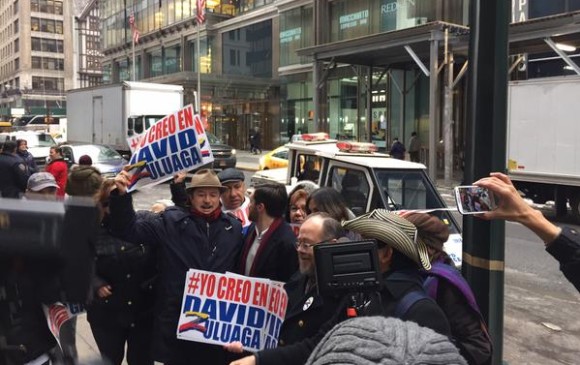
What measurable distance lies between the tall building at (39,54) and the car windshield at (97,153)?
301ft

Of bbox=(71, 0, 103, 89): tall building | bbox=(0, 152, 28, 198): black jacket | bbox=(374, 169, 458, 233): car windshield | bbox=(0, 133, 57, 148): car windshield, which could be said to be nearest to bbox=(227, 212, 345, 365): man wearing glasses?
bbox=(374, 169, 458, 233): car windshield

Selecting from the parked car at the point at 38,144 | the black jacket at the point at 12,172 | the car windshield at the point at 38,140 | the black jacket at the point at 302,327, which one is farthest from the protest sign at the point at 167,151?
the car windshield at the point at 38,140

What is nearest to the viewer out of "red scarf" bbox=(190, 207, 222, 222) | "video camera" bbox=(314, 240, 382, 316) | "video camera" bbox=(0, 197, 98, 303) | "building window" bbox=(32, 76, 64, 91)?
"video camera" bbox=(0, 197, 98, 303)

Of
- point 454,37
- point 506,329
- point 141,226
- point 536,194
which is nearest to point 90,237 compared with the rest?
point 141,226

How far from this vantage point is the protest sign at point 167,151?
15.1ft

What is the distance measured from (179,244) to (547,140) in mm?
12323

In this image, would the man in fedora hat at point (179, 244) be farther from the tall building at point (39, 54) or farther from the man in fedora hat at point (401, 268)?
the tall building at point (39, 54)

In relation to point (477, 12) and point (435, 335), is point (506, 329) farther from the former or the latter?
point (435, 335)

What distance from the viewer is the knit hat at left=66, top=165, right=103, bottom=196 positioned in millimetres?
3572

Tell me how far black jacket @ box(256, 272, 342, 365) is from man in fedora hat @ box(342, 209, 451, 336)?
0.27 meters

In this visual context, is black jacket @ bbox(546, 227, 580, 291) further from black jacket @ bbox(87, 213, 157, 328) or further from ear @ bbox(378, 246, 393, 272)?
black jacket @ bbox(87, 213, 157, 328)

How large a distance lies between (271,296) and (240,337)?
31 centimetres

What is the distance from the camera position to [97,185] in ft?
11.9

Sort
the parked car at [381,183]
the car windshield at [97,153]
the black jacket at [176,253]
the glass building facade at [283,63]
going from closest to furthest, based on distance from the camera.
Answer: the black jacket at [176,253]
the parked car at [381,183]
the car windshield at [97,153]
the glass building facade at [283,63]
